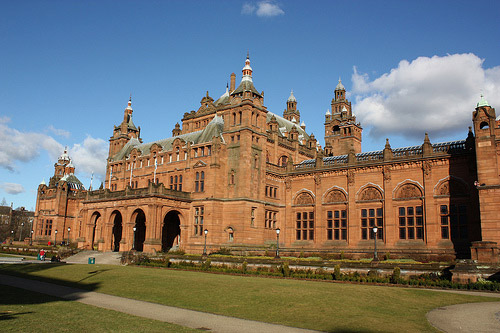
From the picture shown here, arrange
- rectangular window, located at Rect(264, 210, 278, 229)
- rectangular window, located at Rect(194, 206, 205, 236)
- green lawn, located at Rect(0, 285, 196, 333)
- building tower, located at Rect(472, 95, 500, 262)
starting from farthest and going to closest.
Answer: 1. rectangular window, located at Rect(264, 210, 278, 229)
2. rectangular window, located at Rect(194, 206, 205, 236)
3. building tower, located at Rect(472, 95, 500, 262)
4. green lawn, located at Rect(0, 285, 196, 333)

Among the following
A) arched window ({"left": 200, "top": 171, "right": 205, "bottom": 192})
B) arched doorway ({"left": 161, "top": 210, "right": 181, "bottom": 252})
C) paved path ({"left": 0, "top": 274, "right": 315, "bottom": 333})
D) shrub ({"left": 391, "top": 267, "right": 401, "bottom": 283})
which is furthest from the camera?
arched doorway ({"left": 161, "top": 210, "right": 181, "bottom": 252})

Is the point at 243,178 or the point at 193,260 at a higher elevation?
the point at 243,178

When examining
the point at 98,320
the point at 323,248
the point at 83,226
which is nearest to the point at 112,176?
the point at 83,226

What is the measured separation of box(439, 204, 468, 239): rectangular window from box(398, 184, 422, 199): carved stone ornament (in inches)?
126

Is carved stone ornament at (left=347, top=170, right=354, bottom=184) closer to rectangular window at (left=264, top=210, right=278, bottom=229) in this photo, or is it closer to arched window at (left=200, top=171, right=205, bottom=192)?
rectangular window at (left=264, top=210, right=278, bottom=229)

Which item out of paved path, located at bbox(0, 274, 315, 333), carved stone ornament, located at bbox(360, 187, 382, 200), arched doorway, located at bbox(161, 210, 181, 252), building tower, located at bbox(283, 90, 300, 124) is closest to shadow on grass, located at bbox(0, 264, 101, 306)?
paved path, located at bbox(0, 274, 315, 333)

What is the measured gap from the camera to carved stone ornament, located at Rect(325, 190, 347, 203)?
5238 centimetres

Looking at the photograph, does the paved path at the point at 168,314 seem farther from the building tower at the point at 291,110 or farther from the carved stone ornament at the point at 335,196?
the building tower at the point at 291,110

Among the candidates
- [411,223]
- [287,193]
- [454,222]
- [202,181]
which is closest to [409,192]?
[411,223]

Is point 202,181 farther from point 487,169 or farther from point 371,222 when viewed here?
point 487,169

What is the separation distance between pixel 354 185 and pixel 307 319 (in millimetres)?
36426

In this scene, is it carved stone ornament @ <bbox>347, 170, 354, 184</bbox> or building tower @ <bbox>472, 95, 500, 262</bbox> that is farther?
carved stone ornament @ <bbox>347, 170, 354, 184</bbox>

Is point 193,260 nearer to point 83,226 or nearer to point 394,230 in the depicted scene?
point 394,230

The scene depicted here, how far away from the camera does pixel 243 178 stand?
52.9 meters
